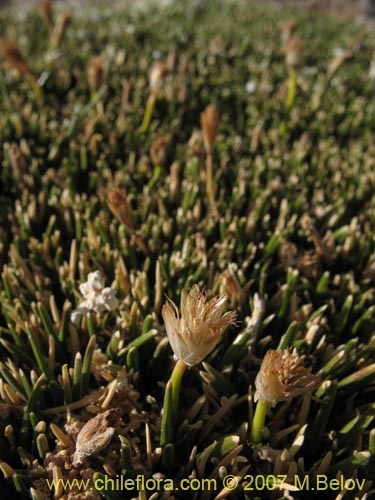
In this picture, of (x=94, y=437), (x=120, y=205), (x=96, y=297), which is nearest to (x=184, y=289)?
(x=94, y=437)

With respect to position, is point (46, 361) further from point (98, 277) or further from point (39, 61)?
point (39, 61)

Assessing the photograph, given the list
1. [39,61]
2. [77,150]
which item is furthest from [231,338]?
[39,61]

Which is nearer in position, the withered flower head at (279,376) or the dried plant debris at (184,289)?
the withered flower head at (279,376)

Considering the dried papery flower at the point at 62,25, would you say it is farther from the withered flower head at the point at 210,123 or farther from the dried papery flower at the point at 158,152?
Answer: the withered flower head at the point at 210,123

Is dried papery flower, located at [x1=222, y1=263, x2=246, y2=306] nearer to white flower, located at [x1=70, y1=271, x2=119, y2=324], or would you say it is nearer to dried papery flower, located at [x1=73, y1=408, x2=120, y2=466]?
white flower, located at [x1=70, y1=271, x2=119, y2=324]

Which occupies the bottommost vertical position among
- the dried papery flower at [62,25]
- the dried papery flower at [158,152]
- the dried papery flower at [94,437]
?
the dried papery flower at [94,437]

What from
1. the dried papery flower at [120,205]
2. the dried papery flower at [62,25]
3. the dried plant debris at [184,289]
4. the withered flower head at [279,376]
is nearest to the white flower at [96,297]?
the dried plant debris at [184,289]
